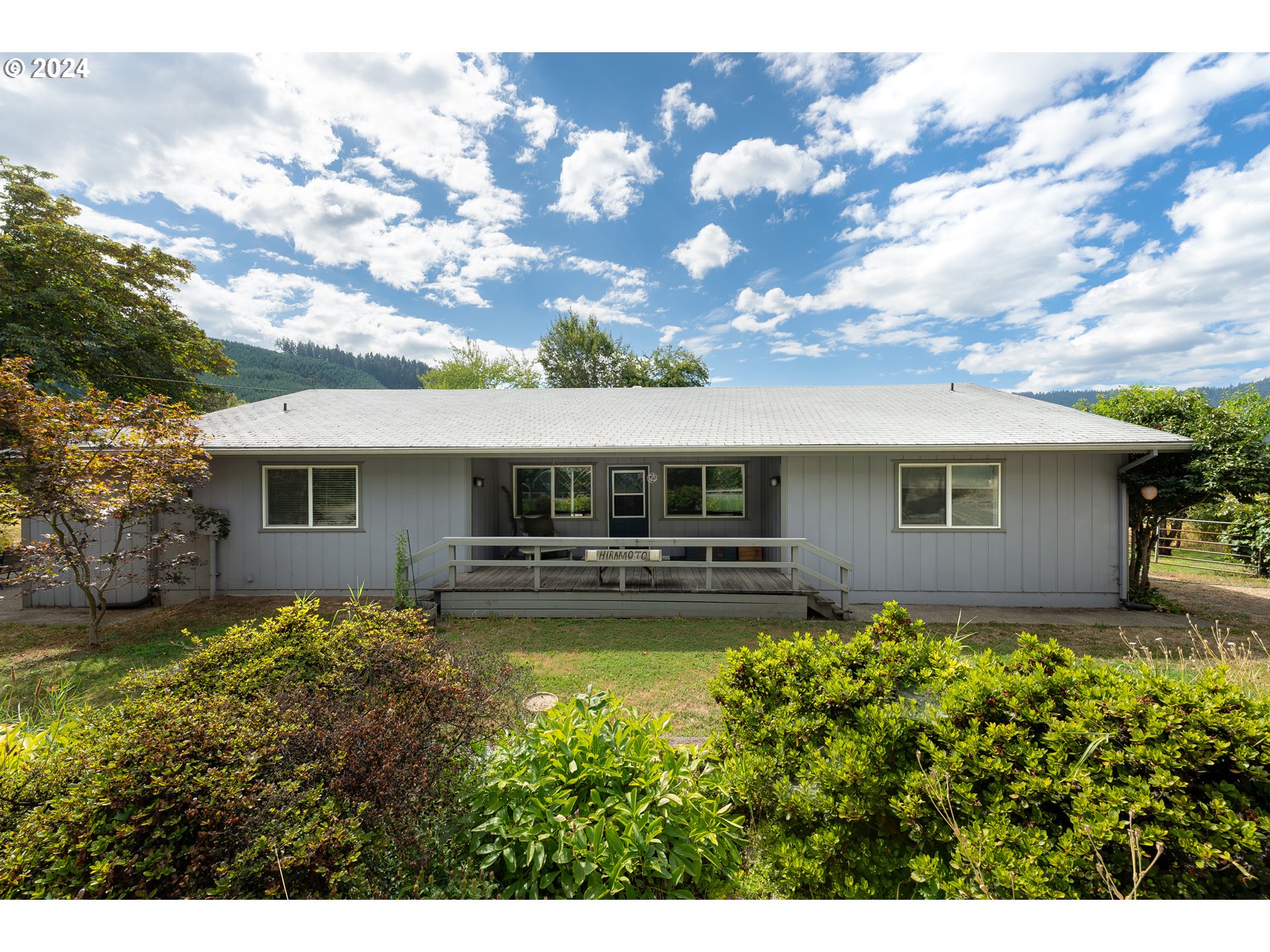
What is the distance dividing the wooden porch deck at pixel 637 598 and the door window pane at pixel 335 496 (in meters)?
2.49

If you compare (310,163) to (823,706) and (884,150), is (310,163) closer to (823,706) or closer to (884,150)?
(884,150)

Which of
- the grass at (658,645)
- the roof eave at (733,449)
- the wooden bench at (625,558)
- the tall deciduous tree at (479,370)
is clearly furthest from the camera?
the tall deciduous tree at (479,370)

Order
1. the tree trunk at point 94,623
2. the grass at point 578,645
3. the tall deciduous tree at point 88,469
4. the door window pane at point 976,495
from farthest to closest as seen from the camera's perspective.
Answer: the door window pane at point 976,495 < the tree trunk at point 94,623 < the tall deciduous tree at point 88,469 < the grass at point 578,645

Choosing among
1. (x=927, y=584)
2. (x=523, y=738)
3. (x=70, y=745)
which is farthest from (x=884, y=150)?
(x=70, y=745)

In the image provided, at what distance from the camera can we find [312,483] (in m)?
8.48

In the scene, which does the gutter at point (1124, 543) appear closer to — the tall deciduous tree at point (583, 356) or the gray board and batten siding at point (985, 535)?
the gray board and batten siding at point (985, 535)

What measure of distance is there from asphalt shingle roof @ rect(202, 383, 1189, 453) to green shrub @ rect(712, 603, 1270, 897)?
5.67 m

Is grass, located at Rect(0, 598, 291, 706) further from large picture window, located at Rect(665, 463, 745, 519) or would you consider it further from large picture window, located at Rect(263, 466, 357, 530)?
large picture window, located at Rect(665, 463, 745, 519)

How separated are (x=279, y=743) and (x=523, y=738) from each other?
1.17m

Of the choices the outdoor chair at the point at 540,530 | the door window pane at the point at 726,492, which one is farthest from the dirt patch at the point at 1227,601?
the outdoor chair at the point at 540,530

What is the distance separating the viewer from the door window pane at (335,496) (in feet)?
27.8

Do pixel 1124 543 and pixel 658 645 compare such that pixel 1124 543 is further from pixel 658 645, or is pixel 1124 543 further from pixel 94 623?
pixel 94 623

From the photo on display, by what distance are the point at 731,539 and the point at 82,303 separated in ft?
71.2

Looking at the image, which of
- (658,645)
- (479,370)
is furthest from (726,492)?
(479,370)
